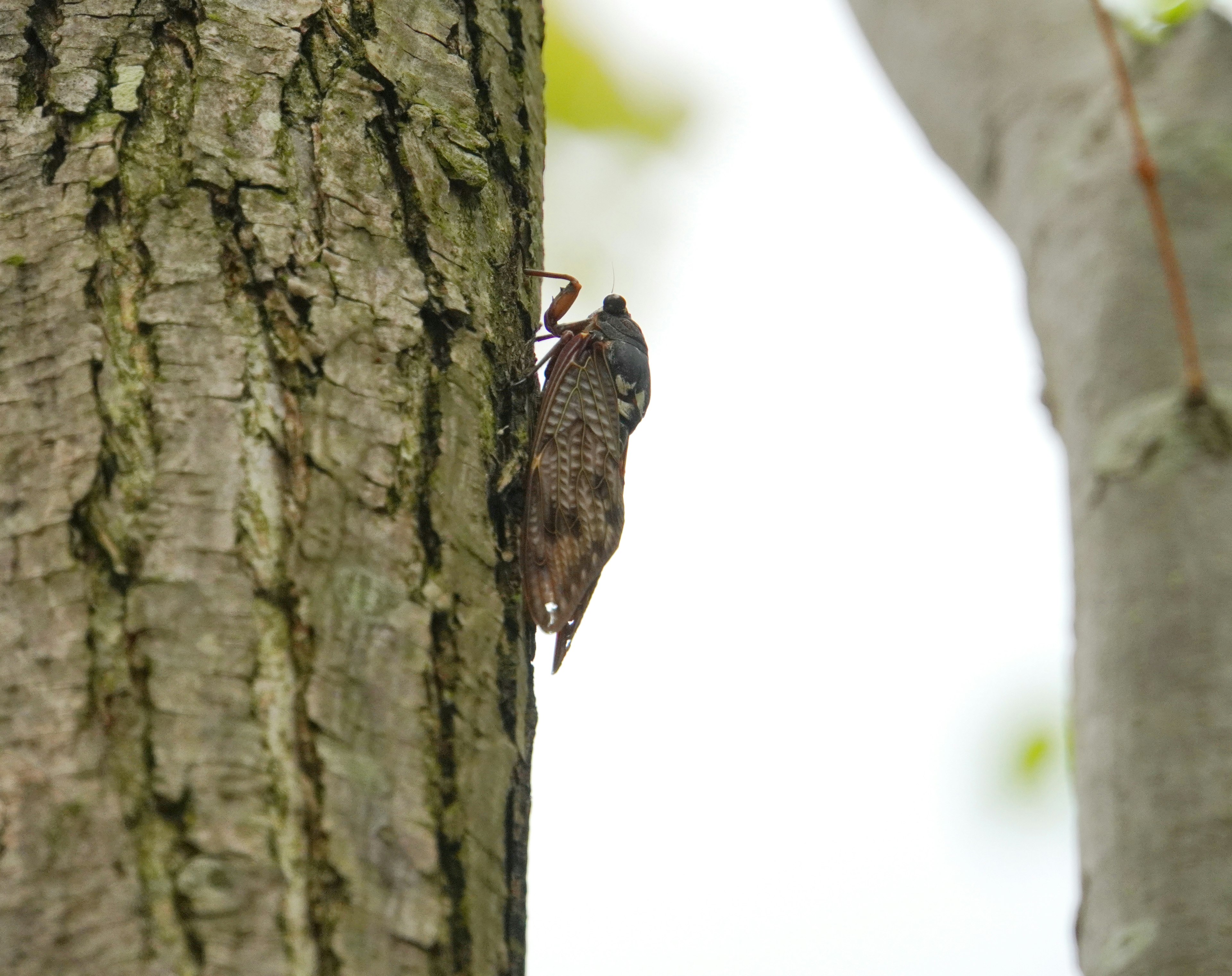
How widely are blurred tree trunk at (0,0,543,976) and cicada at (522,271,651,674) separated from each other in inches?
10.3

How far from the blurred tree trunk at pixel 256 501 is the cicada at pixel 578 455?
0.86ft

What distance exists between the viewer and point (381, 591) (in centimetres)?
148

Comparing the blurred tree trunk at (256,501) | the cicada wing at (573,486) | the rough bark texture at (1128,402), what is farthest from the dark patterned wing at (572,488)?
the rough bark texture at (1128,402)

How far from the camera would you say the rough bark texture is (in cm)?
79

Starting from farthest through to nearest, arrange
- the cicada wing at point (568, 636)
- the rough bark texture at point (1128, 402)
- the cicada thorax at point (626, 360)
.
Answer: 1. the cicada thorax at point (626, 360)
2. the cicada wing at point (568, 636)
3. the rough bark texture at point (1128, 402)

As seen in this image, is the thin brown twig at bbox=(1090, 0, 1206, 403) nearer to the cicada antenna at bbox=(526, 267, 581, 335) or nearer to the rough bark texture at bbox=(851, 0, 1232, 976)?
the rough bark texture at bbox=(851, 0, 1232, 976)

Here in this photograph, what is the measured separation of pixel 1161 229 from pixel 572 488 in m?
1.76

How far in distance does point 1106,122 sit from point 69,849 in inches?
42.0

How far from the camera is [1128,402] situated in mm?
875

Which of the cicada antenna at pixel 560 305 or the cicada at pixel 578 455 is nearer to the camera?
the cicada at pixel 578 455

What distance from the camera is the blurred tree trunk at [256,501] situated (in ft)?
4.14

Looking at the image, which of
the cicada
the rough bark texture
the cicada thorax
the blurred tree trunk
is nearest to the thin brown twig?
the rough bark texture

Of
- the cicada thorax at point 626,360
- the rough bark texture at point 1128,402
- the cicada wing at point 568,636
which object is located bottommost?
the rough bark texture at point 1128,402

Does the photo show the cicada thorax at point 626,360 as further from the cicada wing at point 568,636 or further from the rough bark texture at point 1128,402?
the rough bark texture at point 1128,402
